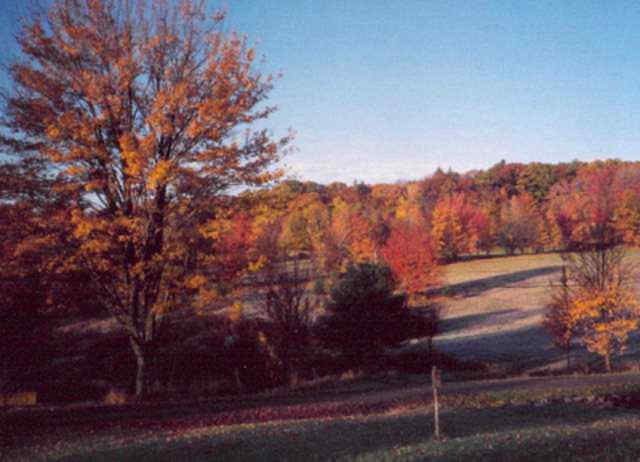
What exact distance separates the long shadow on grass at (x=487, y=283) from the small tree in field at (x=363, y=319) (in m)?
35.1

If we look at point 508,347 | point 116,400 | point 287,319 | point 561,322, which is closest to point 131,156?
point 116,400

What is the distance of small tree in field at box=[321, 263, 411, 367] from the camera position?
97.7 ft

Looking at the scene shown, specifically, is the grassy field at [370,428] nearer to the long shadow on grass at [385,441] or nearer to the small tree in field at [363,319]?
the long shadow on grass at [385,441]

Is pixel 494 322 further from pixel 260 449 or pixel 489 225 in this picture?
pixel 489 225

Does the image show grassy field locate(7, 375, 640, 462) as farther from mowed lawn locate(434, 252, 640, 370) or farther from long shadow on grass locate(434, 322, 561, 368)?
mowed lawn locate(434, 252, 640, 370)

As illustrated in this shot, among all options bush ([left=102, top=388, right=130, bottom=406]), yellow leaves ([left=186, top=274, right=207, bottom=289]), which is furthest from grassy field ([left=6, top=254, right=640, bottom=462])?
yellow leaves ([left=186, top=274, right=207, bottom=289])

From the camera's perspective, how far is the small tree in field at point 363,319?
97.7 feet

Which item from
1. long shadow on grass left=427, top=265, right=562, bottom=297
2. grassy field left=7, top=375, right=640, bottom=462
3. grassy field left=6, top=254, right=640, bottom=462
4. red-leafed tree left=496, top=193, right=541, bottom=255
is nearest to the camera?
grassy field left=7, top=375, right=640, bottom=462

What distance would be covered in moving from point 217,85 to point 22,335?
54.2 ft

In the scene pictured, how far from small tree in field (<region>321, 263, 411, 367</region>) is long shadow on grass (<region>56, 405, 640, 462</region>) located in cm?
1634

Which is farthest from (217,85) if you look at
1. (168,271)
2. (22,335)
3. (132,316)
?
(22,335)

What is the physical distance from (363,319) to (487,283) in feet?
167

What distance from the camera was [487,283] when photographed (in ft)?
249

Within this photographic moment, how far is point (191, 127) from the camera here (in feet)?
47.2
